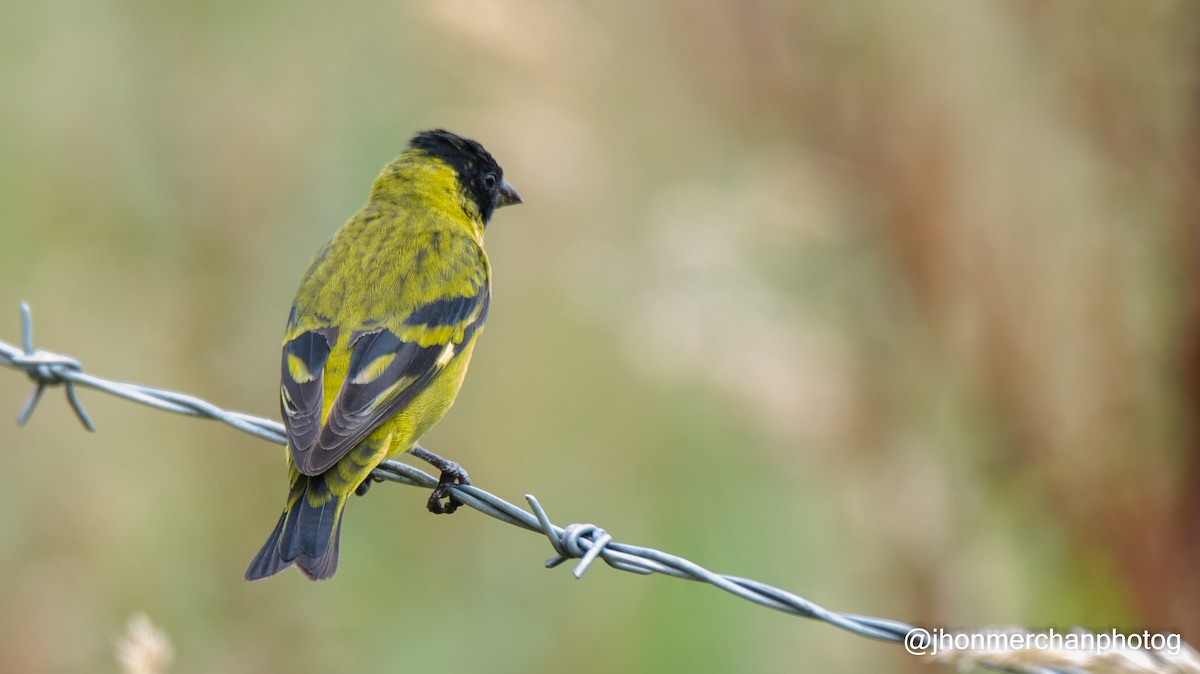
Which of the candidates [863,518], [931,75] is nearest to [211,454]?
[863,518]

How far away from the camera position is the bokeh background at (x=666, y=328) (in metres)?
4.77

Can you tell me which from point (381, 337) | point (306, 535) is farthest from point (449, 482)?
point (381, 337)

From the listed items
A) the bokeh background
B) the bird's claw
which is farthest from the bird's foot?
the bokeh background

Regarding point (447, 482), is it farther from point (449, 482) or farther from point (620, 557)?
point (620, 557)

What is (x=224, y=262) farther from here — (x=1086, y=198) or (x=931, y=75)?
(x=1086, y=198)

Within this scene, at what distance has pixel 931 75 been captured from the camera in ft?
16.2

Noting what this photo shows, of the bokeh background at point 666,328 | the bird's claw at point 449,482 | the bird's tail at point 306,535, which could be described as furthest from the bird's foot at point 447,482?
the bokeh background at point 666,328

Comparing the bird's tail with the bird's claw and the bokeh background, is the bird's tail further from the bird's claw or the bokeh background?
the bokeh background

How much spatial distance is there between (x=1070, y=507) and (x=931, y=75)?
1.68 m

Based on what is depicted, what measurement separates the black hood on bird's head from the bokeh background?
32 cm

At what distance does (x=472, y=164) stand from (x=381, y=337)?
1.24 meters

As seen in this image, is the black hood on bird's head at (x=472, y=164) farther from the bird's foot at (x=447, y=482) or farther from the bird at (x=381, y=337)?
the bird's foot at (x=447, y=482)

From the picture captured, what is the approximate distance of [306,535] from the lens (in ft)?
11.8

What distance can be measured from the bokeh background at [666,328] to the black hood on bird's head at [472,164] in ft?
1.05
